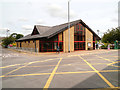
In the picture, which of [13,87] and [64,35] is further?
[64,35]

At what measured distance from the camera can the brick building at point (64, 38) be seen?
20672 millimetres

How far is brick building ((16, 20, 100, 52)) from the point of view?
20672 mm

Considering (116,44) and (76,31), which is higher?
(76,31)

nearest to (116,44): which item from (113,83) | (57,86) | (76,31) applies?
(76,31)

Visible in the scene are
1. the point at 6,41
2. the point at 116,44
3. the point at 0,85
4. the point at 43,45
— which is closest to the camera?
the point at 0,85

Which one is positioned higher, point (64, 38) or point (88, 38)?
point (88, 38)

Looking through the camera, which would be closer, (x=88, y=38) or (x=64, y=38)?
(x=64, y=38)

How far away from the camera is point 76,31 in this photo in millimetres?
24328

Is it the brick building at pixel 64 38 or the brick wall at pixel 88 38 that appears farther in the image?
the brick wall at pixel 88 38

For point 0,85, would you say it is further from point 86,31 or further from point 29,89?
point 86,31

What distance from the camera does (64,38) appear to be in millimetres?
21797

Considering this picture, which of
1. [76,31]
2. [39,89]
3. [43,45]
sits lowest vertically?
[39,89]

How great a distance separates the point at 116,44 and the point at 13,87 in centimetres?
3337

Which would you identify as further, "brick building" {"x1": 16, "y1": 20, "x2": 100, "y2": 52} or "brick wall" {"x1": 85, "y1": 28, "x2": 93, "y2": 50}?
"brick wall" {"x1": 85, "y1": 28, "x2": 93, "y2": 50}
